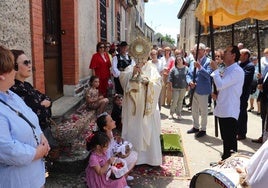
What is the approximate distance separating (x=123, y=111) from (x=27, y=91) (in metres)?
1.85

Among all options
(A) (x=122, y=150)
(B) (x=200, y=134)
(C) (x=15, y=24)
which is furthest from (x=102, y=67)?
(A) (x=122, y=150)

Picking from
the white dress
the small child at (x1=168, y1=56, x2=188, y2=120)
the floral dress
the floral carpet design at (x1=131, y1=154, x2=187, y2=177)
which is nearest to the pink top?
the floral carpet design at (x1=131, y1=154, x2=187, y2=177)

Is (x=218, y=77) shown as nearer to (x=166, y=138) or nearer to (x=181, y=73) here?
(x=166, y=138)

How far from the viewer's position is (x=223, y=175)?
2.92 metres

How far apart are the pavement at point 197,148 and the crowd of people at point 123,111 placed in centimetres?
26

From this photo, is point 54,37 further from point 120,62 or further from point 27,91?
point 27,91

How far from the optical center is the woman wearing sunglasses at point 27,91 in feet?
9.77

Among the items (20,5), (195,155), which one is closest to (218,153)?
(195,155)

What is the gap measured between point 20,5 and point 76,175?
99.5 inches

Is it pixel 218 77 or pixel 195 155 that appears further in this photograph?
pixel 195 155

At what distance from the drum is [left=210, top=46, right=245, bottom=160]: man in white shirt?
1.63m

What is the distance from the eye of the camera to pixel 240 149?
5.79 metres

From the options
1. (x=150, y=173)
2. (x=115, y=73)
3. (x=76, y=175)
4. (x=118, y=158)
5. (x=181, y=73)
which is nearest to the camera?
(x=118, y=158)

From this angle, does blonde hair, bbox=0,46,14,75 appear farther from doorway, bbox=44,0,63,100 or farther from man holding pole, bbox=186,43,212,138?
man holding pole, bbox=186,43,212,138
